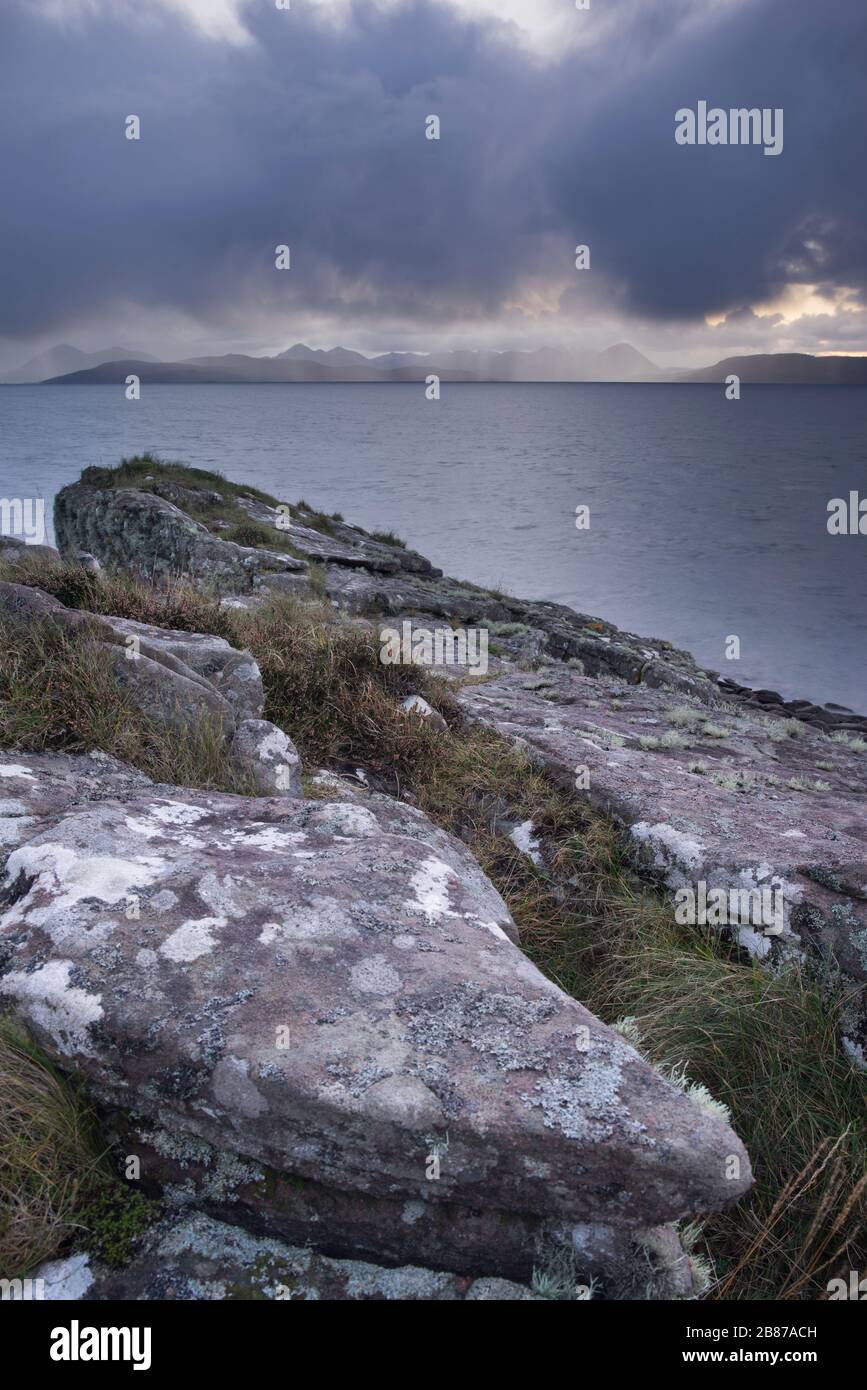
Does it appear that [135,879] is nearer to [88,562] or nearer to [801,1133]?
[801,1133]

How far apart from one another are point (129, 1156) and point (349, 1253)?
699 mm

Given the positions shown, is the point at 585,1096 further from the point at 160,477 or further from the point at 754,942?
the point at 160,477

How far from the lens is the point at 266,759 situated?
4.96 metres

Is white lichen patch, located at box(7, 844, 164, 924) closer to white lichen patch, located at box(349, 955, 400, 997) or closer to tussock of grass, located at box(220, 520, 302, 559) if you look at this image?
white lichen patch, located at box(349, 955, 400, 997)

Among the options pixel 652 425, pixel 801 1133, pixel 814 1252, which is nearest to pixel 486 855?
pixel 801 1133

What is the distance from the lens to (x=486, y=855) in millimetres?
5016

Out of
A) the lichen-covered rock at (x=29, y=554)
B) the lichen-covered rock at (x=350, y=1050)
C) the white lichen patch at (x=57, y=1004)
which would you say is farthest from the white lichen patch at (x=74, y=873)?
the lichen-covered rock at (x=29, y=554)

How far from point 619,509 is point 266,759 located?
6077 centimetres

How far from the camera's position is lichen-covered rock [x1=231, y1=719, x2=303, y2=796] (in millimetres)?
4855

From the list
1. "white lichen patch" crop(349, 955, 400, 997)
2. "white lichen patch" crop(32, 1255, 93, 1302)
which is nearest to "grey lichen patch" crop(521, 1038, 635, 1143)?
"white lichen patch" crop(349, 955, 400, 997)

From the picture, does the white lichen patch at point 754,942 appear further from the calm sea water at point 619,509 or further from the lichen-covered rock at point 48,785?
the calm sea water at point 619,509

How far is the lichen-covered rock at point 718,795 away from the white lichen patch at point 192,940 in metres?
2.72

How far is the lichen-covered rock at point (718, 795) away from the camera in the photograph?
4.01m

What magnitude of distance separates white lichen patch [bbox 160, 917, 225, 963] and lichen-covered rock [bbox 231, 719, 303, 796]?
76.2 inches
